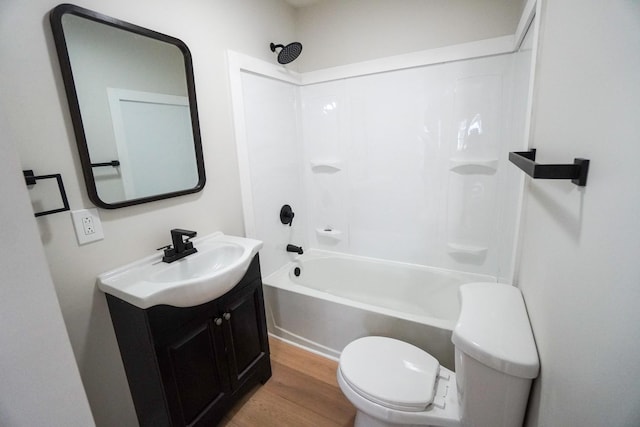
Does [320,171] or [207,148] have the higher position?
[207,148]

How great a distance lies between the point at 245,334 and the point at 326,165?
58.5 inches

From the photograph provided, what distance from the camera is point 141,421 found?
1272 millimetres

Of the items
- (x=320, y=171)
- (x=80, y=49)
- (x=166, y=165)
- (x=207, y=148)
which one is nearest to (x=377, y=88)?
(x=320, y=171)

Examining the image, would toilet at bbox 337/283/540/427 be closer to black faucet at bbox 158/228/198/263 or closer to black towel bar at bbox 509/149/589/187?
black towel bar at bbox 509/149/589/187

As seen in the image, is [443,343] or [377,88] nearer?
[443,343]

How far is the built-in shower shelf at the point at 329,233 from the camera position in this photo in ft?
8.01

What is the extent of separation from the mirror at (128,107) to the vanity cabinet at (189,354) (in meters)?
0.55

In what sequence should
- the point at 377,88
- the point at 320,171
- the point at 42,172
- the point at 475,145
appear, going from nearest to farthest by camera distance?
the point at 42,172 → the point at 475,145 → the point at 377,88 → the point at 320,171

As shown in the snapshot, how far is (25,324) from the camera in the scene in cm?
49

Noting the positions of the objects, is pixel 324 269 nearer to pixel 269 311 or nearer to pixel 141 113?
pixel 269 311

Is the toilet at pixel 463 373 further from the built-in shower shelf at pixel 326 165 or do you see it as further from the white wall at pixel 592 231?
the built-in shower shelf at pixel 326 165

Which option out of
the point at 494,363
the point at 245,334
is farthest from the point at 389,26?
the point at 245,334

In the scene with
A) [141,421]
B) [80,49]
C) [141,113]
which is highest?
[80,49]

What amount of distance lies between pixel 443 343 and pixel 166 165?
5.96 ft
